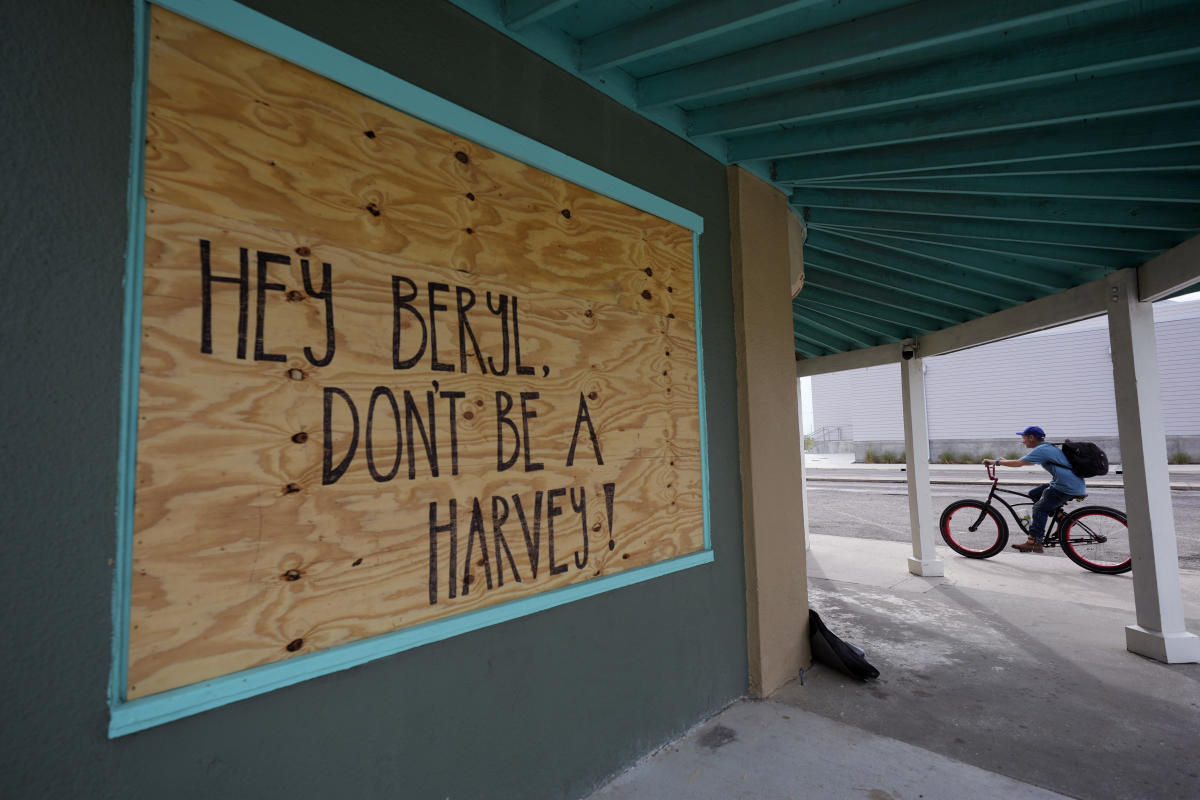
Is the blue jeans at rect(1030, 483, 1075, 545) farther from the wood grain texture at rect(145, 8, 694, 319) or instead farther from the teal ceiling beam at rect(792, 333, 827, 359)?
the wood grain texture at rect(145, 8, 694, 319)

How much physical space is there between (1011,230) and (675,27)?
11.4 ft

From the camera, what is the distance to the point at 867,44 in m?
2.68

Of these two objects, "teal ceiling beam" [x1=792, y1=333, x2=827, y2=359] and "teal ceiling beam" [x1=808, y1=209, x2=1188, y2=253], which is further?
"teal ceiling beam" [x1=792, y1=333, x2=827, y2=359]

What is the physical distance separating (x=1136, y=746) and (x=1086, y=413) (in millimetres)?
27737

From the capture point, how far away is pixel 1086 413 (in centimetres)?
2486

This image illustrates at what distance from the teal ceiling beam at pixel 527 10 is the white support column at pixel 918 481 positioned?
6048 millimetres

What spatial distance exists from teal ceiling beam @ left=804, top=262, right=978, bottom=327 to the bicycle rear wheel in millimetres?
3092

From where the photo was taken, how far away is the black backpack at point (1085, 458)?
7.26m

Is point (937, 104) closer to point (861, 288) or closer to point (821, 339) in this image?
point (861, 288)

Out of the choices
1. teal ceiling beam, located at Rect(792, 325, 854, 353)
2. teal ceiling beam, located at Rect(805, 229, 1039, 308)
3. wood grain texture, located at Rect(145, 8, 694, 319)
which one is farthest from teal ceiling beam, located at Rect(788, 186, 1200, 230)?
teal ceiling beam, located at Rect(792, 325, 854, 353)

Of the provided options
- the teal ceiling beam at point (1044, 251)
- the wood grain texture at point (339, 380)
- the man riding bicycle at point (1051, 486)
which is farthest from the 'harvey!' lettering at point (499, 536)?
the man riding bicycle at point (1051, 486)

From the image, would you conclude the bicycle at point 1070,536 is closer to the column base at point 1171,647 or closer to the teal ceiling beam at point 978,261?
the column base at point 1171,647

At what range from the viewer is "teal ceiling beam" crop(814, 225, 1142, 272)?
187 inches

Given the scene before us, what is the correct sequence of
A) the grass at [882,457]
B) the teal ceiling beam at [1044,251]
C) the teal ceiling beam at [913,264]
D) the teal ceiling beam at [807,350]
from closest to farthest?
the teal ceiling beam at [1044,251] < the teal ceiling beam at [913,264] < the teal ceiling beam at [807,350] < the grass at [882,457]
